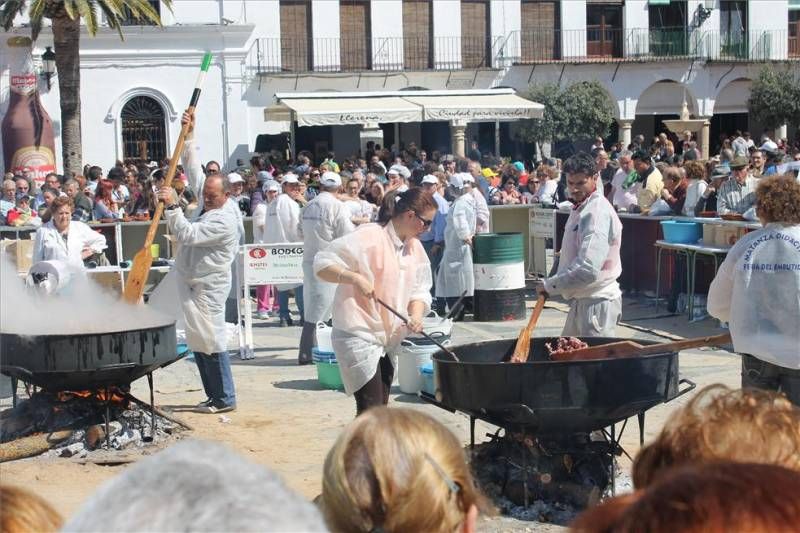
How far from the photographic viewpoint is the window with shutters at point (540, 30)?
1686 inches

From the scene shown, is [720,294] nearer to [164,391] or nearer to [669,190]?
[164,391]

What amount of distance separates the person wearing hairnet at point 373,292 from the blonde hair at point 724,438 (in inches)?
166

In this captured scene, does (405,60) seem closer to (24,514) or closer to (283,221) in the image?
(283,221)

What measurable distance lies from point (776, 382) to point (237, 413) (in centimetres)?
478

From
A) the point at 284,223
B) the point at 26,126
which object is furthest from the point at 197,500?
the point at 26,126

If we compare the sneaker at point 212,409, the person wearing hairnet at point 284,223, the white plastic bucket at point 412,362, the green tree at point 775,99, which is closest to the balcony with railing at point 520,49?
the green tree at point 775,99

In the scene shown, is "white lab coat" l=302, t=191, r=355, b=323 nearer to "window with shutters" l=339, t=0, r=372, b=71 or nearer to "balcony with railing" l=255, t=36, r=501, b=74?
"balcony with railing" l=255, t=36, r=501, b=74

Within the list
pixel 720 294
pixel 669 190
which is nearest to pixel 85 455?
pixel 720 294

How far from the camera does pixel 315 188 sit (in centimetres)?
2069

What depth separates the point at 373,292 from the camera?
6812 millimetres

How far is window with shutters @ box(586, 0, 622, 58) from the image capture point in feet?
144

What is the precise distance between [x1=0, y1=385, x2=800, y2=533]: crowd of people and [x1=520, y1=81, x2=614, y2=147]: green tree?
37.7 meters

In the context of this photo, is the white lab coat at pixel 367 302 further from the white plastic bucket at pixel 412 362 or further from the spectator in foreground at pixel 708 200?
the spectator in foreground at pixel 708 200

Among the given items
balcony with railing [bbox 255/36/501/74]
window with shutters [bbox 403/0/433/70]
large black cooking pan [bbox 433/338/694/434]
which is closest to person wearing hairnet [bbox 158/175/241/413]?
large black cooking pan [bbox 433/338/694/434]
